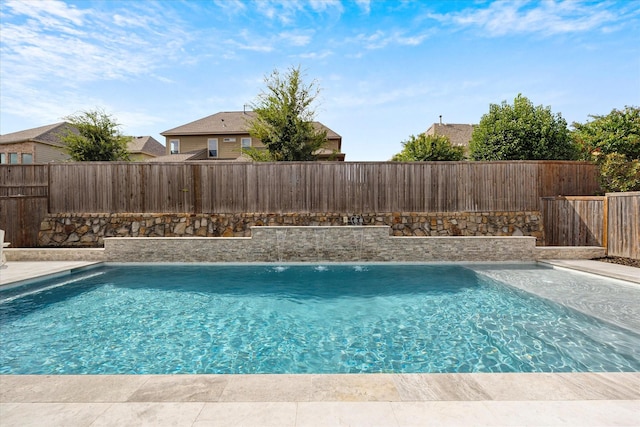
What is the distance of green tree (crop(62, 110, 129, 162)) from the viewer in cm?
1385

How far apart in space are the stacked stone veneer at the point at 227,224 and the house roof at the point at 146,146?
1881cm

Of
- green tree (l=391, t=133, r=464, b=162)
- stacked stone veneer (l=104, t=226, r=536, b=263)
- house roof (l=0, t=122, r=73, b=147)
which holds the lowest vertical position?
stacked stone veneer (l=104, t=226, r=536, b=263)

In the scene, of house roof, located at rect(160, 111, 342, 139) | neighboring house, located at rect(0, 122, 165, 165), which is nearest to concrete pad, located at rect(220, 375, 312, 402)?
house roof, located at rect(160, 111, 342, 139)

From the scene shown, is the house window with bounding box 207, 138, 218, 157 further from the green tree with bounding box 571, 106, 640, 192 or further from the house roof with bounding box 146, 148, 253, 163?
the green tree with bounding box 571, 106, 640, 192

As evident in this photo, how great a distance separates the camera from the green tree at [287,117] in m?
Result: 13.1

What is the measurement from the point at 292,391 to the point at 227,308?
3.72m

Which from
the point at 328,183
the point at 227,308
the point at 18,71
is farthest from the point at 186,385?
the point at 18,71

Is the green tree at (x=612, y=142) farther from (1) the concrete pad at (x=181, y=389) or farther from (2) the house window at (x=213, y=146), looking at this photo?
(2) the house window at (x=213, y=146)

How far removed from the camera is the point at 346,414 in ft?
7.45

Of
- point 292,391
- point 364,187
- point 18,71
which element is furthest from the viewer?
point 364,187

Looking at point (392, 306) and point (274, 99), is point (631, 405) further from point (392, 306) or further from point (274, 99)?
point (274, 99)

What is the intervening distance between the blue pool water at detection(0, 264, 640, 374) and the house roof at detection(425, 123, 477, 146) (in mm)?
22053

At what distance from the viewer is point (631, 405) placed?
2379mm

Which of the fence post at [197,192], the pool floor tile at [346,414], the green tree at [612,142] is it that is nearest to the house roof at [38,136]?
the fence post at [197,192]
